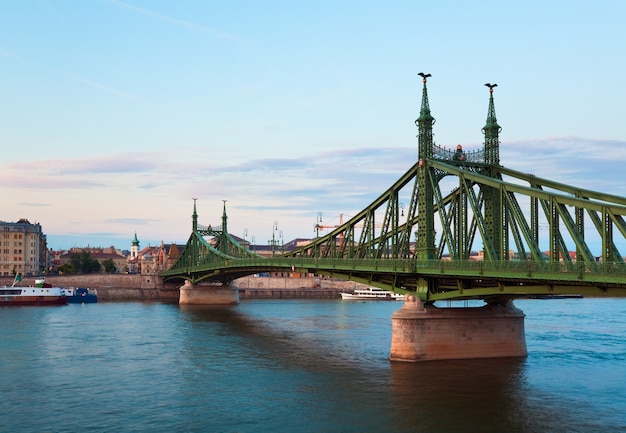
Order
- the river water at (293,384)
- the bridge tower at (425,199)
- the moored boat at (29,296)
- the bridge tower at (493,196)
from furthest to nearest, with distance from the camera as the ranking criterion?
the moored boat at (29,296) → the bridge tower at (425,199) → the bridge tower at (493,196) → the river water at (293,384)

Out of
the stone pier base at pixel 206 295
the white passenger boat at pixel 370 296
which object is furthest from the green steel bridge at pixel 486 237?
the white passenger boat at pixel 370 296

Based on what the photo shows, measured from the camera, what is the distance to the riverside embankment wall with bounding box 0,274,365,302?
6093 inches

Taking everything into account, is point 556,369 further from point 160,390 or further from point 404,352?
point 160,390

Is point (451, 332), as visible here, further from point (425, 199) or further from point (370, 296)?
point (370, 296)

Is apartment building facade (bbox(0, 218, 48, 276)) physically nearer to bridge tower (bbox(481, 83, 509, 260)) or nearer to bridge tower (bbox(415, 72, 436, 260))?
bridge tower (bbox(415, 72, 436, 260))

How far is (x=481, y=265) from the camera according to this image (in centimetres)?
4588

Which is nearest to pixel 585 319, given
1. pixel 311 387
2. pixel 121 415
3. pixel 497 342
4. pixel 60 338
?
pixel 497 342

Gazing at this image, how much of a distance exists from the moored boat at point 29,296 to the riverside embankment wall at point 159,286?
2200 centimetres

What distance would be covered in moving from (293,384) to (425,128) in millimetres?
24869

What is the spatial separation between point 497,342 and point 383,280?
11479mm

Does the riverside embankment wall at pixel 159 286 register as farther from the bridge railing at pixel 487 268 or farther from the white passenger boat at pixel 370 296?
the bridge railing at pixel 487 268

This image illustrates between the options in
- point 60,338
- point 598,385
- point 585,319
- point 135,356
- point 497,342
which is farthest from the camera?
point 585,319

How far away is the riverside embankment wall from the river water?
2929 inches

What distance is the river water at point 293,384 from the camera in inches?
1485
